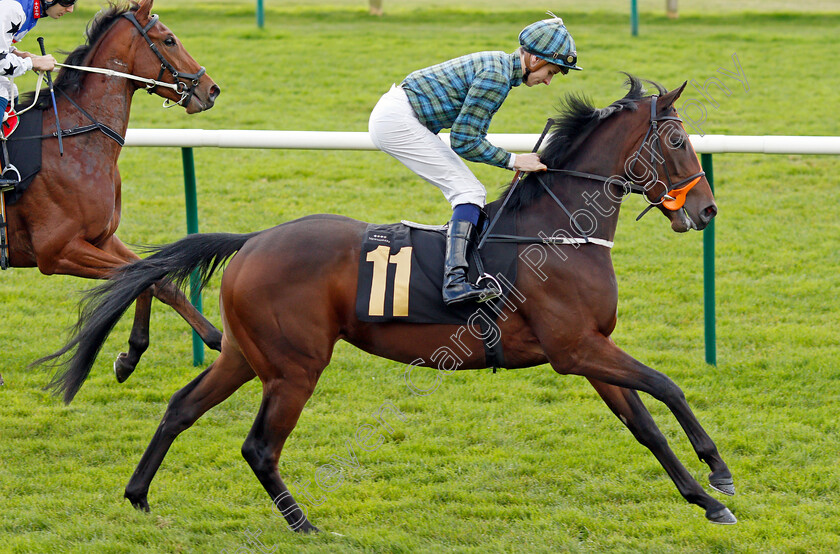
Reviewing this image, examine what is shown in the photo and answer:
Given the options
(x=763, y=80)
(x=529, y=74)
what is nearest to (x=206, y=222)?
(x=529, y=74)

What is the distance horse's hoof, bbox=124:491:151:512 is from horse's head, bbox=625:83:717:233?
250cm

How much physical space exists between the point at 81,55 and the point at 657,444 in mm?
3677

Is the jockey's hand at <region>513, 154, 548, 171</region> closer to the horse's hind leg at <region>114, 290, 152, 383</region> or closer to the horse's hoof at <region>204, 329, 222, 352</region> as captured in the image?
the horse's hoof at <region>204, 329, 222, 352</region>

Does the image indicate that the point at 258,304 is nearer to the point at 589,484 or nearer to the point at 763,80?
the point at 589,484

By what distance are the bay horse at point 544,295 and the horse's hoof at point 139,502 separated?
59cm

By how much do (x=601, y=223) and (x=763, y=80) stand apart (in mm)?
8963

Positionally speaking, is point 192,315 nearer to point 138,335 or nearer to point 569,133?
point 138,335

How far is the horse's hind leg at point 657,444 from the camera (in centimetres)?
389

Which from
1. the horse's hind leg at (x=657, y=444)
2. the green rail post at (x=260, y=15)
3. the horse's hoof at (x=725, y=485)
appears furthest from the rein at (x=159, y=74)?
the green rail post at (x=260, y=15)

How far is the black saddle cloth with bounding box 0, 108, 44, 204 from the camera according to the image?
5055 mm

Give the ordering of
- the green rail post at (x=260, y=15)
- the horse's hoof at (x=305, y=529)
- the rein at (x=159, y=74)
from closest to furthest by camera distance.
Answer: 1. the horse's hoof at (x=305, y=529)
2. the rein at (x=159, y=74)
3. the green rail post at (x=260, y=15)

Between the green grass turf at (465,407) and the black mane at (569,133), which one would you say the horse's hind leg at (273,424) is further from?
the black mane at (569,133)

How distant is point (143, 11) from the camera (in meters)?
5.48

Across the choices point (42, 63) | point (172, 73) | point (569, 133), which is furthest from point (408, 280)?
point (42, 63)
